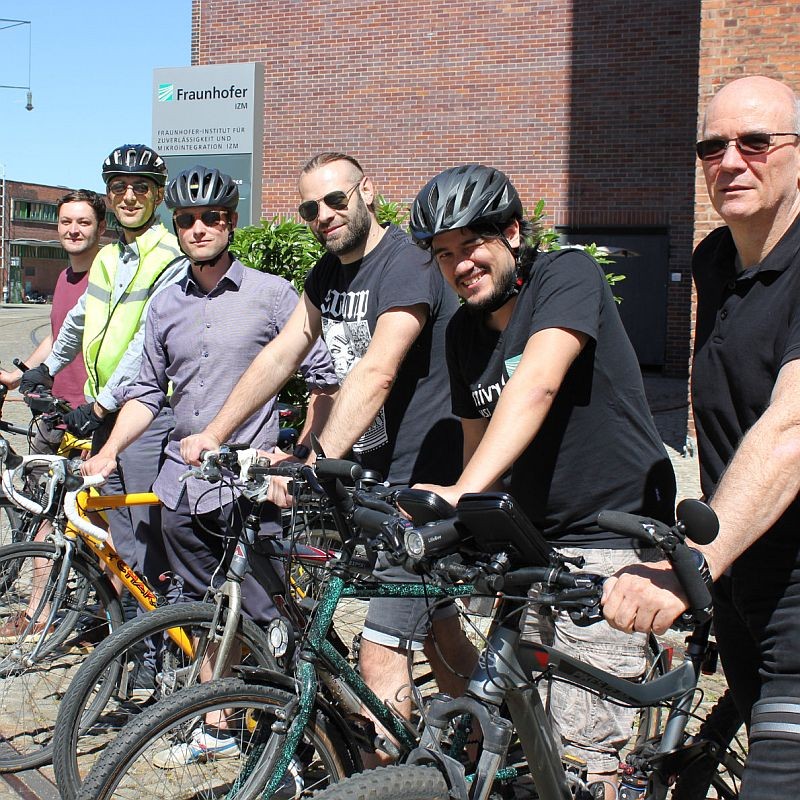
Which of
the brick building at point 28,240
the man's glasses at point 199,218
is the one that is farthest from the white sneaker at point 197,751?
the brick building at point 28,240

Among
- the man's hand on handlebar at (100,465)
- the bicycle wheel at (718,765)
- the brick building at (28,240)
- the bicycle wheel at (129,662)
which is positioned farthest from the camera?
the brick building at (28,240)

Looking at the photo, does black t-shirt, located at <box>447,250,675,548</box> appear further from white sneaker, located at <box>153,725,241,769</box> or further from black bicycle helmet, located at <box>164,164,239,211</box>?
black bicycle helmet, located at <box>164,164,239,211</box>

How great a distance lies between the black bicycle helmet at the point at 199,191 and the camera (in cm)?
412

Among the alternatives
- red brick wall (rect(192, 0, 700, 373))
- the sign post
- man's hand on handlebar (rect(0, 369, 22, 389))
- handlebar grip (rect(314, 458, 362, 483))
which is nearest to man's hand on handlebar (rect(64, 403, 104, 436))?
man's hand on handlebar (rect(0, 369, 22, 389))

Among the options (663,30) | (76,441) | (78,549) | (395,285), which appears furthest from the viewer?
(663,30)

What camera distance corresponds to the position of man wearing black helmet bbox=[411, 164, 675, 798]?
101 inches

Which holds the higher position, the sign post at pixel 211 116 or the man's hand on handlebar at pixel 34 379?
the sign post at pixel 211 116

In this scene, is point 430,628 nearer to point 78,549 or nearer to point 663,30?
point 78,549

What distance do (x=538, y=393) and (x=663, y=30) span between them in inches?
739

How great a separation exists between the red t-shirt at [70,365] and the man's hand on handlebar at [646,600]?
4.36m

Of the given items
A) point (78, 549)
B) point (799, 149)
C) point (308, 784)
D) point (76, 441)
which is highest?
point (799, 149)

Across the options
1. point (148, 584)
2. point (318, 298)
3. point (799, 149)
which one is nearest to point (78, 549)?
point (148, 584)

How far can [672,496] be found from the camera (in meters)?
2.80

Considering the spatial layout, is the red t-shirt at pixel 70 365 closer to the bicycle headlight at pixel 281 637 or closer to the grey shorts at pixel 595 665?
the bicycle headlight at pixel 281 637
